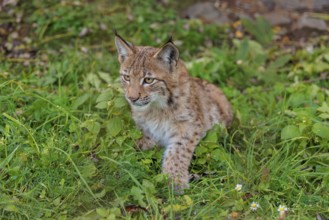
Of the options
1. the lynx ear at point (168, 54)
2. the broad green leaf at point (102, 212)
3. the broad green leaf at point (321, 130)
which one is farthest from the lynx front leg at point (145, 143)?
the broad green leaf at point (321, 130)

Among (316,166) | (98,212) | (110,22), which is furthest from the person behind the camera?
(110,22)

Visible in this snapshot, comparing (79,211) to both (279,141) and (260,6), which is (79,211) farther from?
(260,6)

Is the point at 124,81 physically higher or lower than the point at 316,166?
higher

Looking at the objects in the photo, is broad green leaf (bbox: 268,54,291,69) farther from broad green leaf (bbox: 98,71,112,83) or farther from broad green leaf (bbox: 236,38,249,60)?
broad green leaf (bbox: 98,71,112,83)

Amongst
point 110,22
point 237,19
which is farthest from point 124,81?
point 237,19

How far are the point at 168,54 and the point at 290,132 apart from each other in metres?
1.34

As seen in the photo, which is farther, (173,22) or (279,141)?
(173,22)

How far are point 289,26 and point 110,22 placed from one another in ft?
7.99

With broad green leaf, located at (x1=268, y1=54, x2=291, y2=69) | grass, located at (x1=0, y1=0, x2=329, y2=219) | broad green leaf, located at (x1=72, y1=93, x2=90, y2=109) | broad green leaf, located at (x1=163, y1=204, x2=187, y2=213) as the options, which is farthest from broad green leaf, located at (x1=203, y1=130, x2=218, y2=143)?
broad green leaf, located at (x1=268, y1=54, x2=291, y2=69)

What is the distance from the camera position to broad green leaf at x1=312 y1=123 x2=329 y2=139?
18.4 feet

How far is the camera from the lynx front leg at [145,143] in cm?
581

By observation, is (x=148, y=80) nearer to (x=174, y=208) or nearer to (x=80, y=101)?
(x=80, y=101)

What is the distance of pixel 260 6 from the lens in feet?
29.1

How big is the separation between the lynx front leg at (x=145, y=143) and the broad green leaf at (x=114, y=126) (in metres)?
0.26
